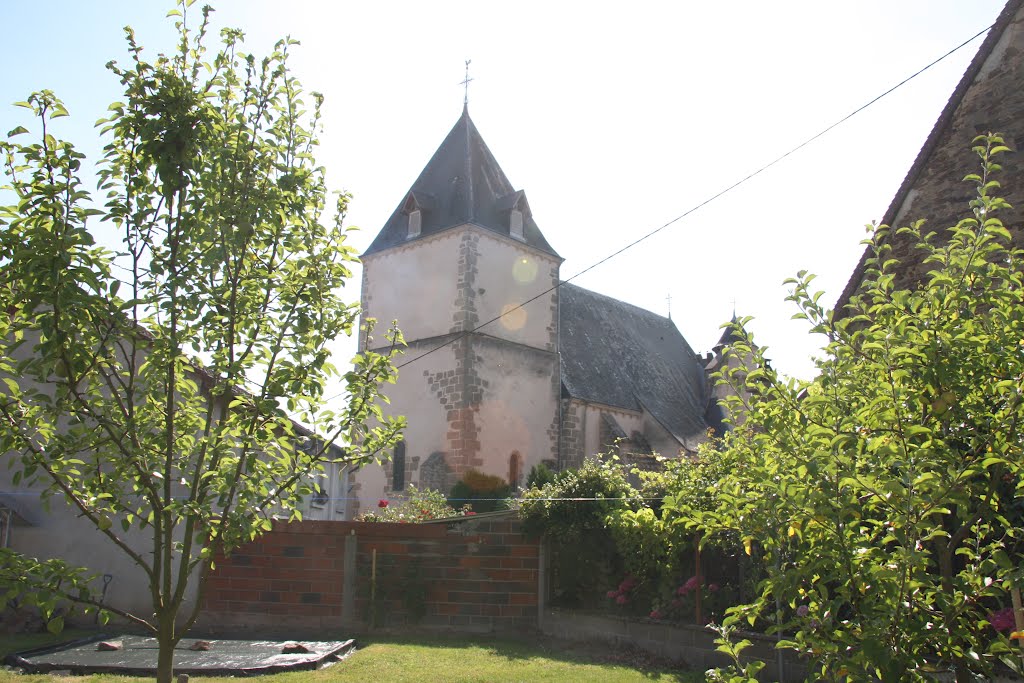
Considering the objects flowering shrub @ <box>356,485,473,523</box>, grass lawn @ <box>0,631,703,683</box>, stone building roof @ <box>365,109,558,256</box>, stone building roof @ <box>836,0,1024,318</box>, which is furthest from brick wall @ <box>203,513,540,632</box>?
stone building roof @ <box>365,109,558,256</box>

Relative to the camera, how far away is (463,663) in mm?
8969

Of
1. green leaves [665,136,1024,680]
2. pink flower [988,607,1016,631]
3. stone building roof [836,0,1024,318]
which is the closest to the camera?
green leaves [665,136,1024,680]

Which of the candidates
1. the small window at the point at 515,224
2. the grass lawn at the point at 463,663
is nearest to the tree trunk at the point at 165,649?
the grass lawn at the point at 463,663

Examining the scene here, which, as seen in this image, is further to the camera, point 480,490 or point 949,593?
point 480,490

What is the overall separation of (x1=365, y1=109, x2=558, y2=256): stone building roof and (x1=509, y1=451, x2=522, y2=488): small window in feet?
21.2

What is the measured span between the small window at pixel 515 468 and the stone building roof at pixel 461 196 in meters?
6.46

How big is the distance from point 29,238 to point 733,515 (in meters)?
3.07

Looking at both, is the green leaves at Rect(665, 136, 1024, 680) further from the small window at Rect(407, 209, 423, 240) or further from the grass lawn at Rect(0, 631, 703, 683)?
the small window at Rect(407, 209, 423, 240)

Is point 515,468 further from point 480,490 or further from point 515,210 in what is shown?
point 515,210

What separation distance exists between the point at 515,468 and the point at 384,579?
469 inches

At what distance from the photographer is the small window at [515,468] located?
23.1 metres

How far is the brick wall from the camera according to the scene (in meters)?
11.3

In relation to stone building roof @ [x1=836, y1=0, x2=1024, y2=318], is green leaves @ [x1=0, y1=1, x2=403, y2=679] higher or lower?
lower

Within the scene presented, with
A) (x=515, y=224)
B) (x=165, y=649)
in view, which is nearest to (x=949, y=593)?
(x=165, y=649)
